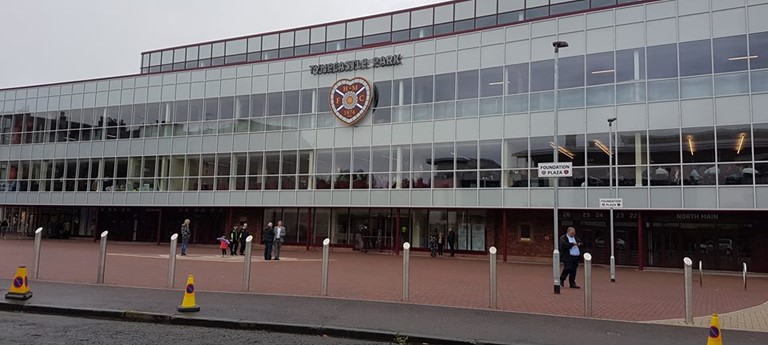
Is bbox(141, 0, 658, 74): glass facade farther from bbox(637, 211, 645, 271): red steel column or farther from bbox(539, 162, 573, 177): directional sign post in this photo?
bbox(539, 162, 573, 177): directional sign post

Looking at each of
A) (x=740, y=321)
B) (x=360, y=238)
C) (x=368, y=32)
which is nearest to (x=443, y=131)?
(x=360, y=238)

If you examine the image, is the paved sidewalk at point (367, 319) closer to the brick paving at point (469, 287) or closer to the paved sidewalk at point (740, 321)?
the paved sidewalk at point (740, 321)

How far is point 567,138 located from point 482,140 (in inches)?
154

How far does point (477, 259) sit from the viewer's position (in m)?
26.7

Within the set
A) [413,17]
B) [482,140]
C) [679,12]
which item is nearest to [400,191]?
[482,140]

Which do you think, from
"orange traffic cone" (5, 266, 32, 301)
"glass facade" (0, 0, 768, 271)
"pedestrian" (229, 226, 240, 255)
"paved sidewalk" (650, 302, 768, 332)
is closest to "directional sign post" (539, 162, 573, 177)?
"paved sidewalk" (650, 302, 768, 332)

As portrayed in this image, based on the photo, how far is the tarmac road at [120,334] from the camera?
7.10 meters

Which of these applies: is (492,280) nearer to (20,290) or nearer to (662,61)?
(20,290)

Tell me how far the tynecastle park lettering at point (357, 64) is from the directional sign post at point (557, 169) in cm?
1669

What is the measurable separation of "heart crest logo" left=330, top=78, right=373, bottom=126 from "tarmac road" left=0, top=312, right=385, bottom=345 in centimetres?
2167

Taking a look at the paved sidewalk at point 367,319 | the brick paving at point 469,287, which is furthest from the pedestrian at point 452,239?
the paved sidewalk at point 367,319

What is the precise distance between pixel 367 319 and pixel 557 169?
6.82 meters

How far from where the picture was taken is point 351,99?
29.5 metres

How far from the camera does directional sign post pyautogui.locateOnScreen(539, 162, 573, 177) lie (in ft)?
42.9
